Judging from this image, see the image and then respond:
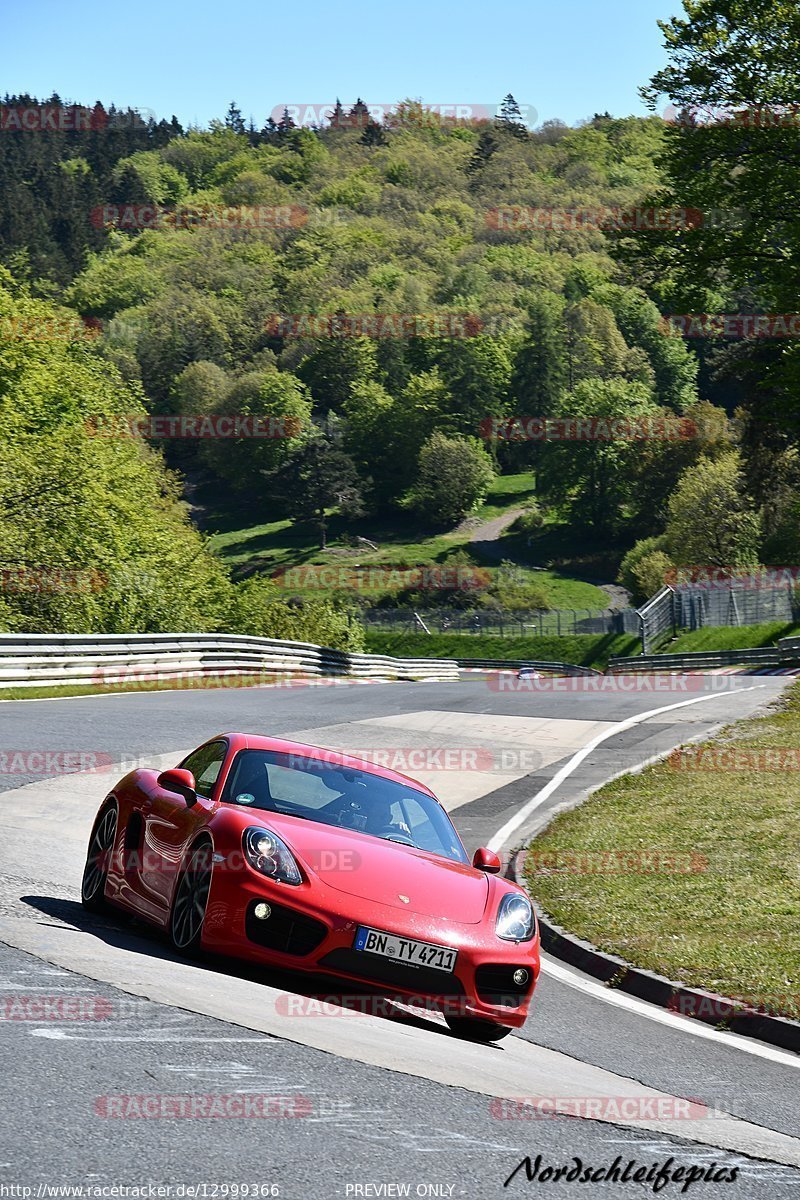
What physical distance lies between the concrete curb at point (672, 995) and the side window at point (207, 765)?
128 inches

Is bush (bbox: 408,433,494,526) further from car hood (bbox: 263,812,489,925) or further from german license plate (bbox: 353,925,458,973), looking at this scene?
german license plate (bbox: 353,925,458,973)

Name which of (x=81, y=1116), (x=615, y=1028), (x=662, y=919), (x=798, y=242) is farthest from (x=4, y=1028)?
(x=798, y=242)

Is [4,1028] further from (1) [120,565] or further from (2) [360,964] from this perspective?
(1) [120,565]

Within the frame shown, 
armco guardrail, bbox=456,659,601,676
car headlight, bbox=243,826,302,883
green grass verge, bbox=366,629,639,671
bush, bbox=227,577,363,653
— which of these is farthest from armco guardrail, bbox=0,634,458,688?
green grass verge, bbox=366,629,639,671

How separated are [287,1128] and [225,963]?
3023 mm

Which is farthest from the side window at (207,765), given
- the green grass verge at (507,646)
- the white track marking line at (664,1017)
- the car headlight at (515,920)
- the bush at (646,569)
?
the bush at (646,569)

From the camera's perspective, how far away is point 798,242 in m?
28.8

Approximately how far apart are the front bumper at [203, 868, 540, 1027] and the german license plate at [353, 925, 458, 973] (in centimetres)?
2

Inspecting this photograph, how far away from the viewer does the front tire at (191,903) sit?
7117 mm

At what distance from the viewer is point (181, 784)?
25.9 feet

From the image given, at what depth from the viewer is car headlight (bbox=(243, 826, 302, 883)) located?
7031 mm

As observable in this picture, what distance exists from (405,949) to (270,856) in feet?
2.77

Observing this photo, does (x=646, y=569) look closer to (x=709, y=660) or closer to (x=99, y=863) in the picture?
(x=709, y=660)

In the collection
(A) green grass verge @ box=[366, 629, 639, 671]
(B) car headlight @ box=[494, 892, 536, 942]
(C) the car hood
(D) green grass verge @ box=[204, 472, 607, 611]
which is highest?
(C) the car hood
